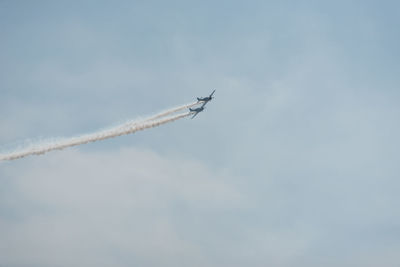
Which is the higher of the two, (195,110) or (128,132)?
(195,110)

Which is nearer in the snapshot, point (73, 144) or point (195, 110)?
point (73, 144)

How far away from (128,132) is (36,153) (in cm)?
3122

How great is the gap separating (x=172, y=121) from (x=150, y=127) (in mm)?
9217

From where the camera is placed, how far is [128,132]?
5017 inches

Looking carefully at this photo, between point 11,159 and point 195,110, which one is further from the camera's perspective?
point 195,110

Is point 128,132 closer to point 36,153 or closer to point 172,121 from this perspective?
point 172,121

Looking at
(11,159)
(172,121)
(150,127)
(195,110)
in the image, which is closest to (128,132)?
(150,127)

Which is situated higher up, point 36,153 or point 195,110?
point 195,110

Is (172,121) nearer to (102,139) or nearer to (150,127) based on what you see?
(150,127)

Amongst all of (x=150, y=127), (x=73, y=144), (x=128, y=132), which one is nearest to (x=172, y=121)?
(x=150, y=127)

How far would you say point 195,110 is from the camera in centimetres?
14588

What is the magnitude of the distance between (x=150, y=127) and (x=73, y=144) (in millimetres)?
26482

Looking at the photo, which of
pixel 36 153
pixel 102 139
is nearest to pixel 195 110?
pixel 102 139

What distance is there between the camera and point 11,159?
→ 408 ft
